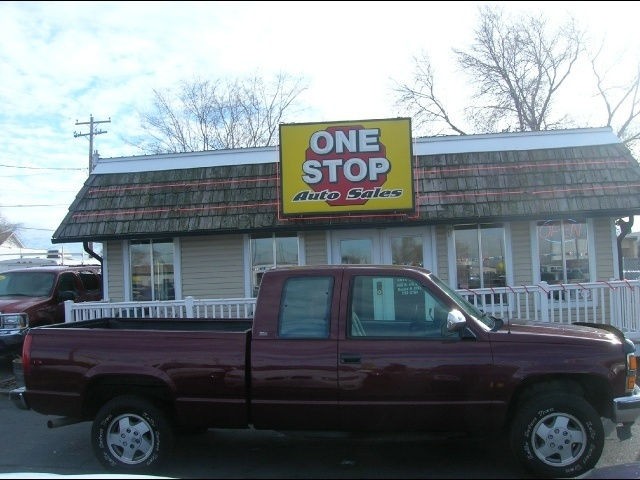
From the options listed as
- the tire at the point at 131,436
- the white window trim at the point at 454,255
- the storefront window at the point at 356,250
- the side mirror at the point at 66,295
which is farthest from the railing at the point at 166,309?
the tire at the point at 131,436

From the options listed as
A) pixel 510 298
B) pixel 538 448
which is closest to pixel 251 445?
pixel 538 448

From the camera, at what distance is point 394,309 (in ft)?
16.6

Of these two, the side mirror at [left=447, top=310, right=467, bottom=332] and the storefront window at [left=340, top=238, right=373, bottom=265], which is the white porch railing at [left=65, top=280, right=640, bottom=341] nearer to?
the storefront window at [left=340, top=238, right=373, bottom=265]

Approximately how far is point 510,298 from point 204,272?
6.02 meters

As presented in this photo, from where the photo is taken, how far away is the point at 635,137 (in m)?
32.6

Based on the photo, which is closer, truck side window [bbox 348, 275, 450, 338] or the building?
truck side window [bbox 348, 275, 450, 338]

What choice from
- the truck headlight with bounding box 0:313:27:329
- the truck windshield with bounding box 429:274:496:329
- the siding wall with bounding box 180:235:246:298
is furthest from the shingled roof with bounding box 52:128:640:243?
the truck windshield with bounding box 429:274:496:329

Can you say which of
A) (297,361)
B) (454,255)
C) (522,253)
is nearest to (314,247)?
(454,255)

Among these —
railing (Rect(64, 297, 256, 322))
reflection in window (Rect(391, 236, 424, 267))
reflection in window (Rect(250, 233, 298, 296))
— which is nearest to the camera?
railing (Rect(64, 297, 256, 322))

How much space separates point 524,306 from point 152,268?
7334 millimetres

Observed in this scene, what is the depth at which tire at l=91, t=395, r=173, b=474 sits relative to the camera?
5047mm

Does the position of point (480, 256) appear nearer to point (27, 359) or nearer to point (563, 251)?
point (563, 251)

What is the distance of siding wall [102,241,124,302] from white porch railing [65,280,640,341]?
1966 millimetres

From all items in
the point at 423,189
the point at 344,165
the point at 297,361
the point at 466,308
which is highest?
the point at 344,165
